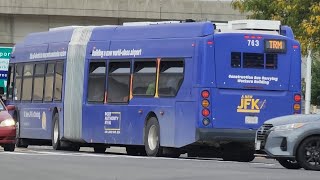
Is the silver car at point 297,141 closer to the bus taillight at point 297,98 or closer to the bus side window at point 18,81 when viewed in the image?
the bus taillight at point 297,98

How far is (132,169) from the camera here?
56.0ft

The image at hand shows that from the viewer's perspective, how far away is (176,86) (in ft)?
74.1

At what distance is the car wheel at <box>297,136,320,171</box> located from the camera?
18109mm

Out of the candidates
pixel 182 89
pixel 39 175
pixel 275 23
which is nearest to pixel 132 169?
pixel 39 175

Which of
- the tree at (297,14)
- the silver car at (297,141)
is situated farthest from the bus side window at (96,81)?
the silver car at (297,141)

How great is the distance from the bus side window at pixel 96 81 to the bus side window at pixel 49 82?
6.90 feet

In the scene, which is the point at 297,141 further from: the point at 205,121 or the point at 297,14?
the point at 297,14

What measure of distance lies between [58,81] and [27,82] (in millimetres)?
2082

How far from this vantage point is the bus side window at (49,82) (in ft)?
89.1

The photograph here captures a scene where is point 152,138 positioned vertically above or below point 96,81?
below

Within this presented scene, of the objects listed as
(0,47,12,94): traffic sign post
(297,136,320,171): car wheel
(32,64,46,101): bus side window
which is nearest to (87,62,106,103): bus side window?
(32,64,46,101): bus side window

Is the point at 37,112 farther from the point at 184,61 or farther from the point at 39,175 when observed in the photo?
the point at 39,175

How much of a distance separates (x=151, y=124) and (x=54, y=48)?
5.20 m

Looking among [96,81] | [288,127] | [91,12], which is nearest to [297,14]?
[96,81]
